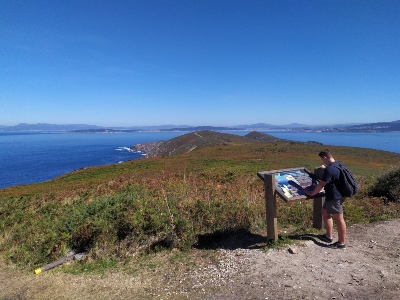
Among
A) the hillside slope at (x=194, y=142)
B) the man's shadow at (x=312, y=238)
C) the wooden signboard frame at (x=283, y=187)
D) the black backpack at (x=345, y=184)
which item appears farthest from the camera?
the hillside slope at (x=194, y=142)

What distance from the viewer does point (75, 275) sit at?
480 centimetres

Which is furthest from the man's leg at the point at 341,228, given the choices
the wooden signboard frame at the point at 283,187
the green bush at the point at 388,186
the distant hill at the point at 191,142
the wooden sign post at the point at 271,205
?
the distant hill at the point at 191,142

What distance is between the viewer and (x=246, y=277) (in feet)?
14.3

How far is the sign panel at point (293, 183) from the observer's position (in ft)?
17.0

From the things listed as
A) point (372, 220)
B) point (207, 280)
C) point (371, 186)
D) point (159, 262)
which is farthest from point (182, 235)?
point (371, 186)

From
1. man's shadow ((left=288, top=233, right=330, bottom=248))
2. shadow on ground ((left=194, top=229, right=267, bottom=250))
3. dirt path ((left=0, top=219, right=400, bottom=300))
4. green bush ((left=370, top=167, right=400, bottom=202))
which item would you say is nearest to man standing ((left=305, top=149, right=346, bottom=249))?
man's shadow ((left=288, top=233, right=330, bottom=248))

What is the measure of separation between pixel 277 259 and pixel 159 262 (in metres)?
2.17

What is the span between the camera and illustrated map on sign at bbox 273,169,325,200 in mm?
5250

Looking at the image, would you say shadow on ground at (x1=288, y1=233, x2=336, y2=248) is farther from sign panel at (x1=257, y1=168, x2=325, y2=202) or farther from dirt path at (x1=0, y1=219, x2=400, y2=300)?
sign panel at (x1=257, y1=168, x2=325, y2=202)

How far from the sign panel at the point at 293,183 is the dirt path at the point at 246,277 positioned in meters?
1.03

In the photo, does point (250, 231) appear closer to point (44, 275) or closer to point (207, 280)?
point (207, 280)

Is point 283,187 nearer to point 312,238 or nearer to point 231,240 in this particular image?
point 312,238

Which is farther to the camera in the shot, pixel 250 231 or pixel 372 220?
pixel 372 220

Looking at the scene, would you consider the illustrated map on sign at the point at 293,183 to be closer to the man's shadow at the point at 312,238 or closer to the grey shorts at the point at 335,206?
the grey shorts at the point at 335,206
